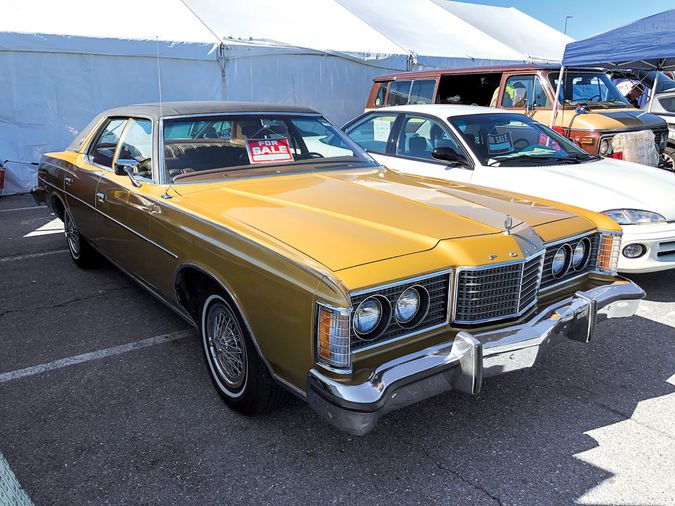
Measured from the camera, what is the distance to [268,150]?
3.66 metres

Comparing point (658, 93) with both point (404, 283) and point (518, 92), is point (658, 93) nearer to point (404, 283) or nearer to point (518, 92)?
point (518, 92)

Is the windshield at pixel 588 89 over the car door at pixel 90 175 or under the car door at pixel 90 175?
over

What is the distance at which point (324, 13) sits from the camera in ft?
43.1

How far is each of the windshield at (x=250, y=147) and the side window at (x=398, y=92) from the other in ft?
15.7

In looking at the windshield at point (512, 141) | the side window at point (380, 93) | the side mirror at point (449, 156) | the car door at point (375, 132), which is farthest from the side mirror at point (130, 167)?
the side window at point (380, 93)

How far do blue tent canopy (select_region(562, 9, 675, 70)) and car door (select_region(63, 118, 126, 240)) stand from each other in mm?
5933

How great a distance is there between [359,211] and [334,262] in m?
0.66

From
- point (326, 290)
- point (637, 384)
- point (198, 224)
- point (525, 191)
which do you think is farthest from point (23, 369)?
point (525, 191)

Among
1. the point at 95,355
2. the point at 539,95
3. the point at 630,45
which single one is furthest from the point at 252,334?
the point at 630,45

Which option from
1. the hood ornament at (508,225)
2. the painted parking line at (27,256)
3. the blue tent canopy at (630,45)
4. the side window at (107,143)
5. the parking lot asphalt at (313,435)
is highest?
the blue tent canopy at (630,45)

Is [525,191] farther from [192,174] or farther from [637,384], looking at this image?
Answer: [192,174]

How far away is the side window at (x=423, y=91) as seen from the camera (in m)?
8.19

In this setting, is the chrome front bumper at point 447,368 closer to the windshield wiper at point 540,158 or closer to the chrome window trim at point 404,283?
the chrome window trim at point 404,283

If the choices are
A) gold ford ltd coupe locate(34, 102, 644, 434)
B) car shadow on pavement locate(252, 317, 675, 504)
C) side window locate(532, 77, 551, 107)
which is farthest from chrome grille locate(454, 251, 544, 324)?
side window locate(532, 77, 551, 107)
